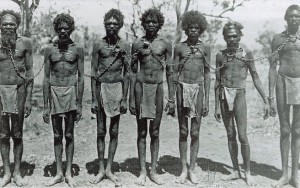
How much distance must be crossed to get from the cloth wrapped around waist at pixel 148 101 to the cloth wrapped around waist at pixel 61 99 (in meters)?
1.01

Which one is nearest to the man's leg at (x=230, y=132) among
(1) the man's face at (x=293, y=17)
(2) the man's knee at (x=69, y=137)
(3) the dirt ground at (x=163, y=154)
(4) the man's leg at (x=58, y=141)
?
(3) the dirt ground at (x=163, y=154)

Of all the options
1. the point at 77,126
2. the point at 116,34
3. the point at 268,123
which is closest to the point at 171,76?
the point at 116,34

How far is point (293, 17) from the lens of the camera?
4.83 meters

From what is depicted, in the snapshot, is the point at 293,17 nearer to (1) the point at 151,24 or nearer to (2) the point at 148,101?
(1) the point at 151,24

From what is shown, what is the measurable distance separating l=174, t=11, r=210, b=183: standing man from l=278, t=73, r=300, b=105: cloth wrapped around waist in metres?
1.11

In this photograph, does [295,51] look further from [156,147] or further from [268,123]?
[268,123]

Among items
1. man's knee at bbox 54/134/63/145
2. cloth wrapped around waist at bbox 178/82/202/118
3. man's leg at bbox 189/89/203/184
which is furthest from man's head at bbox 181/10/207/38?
man's knee at bbox 54/134/63/145

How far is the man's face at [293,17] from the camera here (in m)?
4.81

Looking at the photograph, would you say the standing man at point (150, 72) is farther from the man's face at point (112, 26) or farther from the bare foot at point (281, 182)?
the bare foot at point (281, 182)

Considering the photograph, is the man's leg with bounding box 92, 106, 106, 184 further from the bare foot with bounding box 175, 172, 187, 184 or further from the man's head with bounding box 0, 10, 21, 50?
the man's head with bounding box 0, 10, 21, 50

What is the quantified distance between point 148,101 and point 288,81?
2005mm

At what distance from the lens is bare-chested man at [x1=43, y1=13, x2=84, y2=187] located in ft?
16.0

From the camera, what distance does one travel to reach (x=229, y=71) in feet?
17.0

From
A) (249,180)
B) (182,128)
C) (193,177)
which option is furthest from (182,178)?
(249,180)
